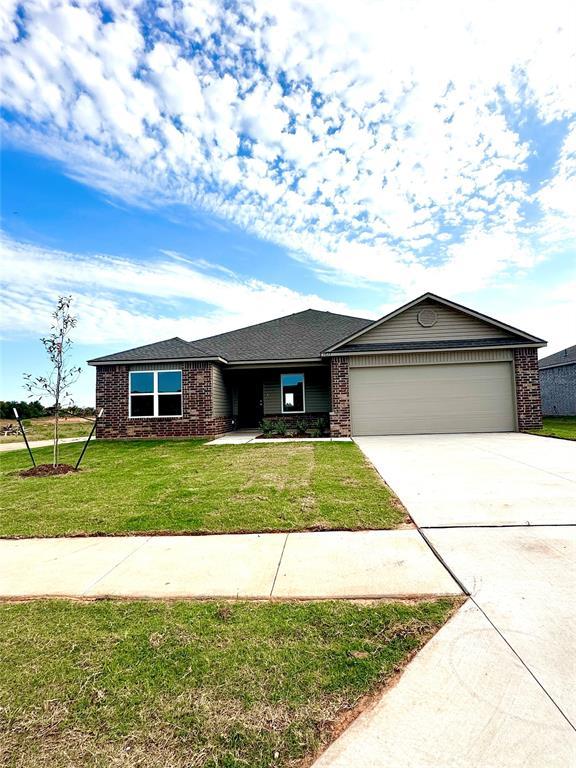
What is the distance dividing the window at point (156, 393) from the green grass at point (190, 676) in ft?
39.5

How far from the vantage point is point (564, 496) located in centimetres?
504

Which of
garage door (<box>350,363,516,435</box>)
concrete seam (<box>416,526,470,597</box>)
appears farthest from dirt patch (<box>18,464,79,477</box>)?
garage door (<box>350,363,516,435</box>)

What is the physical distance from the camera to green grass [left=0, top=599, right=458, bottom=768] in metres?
1.58

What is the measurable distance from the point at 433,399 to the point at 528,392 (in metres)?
3.07

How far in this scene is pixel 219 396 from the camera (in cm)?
1555

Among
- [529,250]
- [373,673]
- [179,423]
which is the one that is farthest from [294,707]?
[529,250]

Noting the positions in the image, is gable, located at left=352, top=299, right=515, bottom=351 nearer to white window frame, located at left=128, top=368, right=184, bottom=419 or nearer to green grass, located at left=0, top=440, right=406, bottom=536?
green grass, located at left=0, top=440, right=406, bottom=536

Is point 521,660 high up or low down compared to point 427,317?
down

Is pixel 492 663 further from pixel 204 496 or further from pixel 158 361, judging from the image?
pixel 158 361

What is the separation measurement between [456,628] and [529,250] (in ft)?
58.9

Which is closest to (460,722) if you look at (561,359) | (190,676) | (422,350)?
(190,676)

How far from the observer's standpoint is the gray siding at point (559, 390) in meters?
21.6

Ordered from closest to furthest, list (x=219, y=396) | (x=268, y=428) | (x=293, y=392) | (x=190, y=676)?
(x=190, y=676)
(x=268, y=428)
(x=219, y=396)
(x=293, y=392)

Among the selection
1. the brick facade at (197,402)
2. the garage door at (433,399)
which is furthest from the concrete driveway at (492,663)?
the brick facade at (197,402)
